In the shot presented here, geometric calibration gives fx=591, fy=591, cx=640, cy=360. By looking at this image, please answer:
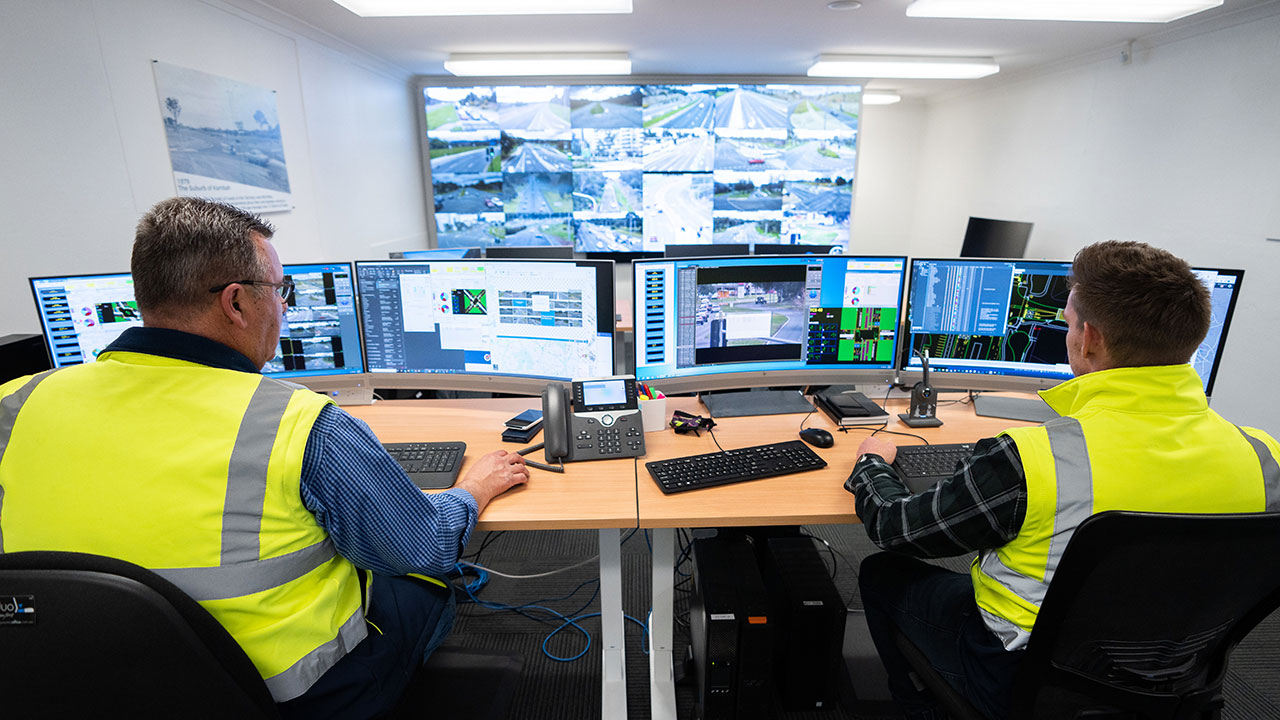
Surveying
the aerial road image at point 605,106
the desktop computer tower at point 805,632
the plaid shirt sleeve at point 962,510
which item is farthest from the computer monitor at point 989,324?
the aerial road image at point 605,106

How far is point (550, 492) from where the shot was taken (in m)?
1.51

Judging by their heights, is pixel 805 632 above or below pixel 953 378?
below

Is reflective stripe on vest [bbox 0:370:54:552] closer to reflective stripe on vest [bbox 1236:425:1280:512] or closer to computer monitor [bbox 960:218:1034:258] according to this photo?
reflective stripe on vest [bbox 1236:425:1280:512]

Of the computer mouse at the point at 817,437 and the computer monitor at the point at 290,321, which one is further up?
the computer monitor at the point at 290,321

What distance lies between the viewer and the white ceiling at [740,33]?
354 centimetres

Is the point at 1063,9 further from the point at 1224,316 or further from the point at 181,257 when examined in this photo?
the point at 181,257

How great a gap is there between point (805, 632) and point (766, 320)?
96 cm

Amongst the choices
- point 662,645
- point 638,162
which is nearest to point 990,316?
point 662,645

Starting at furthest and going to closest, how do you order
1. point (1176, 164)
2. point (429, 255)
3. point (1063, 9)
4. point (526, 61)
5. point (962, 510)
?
point (526, 61), point (1176, 164), point (1063, 9), point (429, 255), point (962, 510)

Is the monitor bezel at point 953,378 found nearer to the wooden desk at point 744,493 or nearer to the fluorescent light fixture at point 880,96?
the wooden desk at point 744,493

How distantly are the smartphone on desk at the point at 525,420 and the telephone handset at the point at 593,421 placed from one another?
0.15 metres

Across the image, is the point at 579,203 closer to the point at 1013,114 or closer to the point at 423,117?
the point at 423,117

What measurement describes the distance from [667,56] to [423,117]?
8.25ft

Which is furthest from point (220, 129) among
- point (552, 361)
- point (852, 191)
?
point (852, 191)
